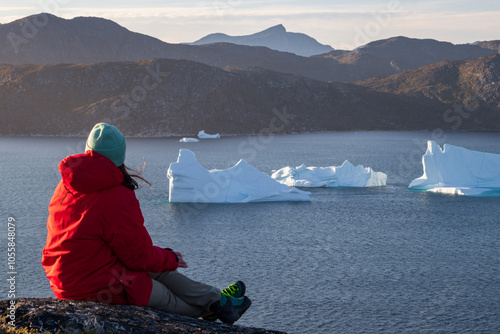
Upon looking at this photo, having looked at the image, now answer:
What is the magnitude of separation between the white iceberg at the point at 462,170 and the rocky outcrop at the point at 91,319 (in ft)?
75.5

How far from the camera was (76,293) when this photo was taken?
383 centimetres

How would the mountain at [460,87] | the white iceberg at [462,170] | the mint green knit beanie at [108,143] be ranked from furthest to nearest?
the mountain at [460,87] → the white iceberg at [462,170] → the mint green knit beanie at [108,143]

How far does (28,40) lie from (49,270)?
20244cm

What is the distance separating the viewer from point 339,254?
15117 mm

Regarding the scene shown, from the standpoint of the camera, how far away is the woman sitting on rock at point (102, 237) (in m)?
3.60

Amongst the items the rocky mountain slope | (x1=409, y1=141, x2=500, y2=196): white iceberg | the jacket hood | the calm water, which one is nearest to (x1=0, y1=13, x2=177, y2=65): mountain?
the rocky mountain slope

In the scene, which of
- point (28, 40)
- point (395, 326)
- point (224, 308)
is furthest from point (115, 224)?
point (28, 40)

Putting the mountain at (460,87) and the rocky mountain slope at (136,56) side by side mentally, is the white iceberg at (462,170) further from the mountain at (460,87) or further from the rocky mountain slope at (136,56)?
the rocky mountain slope at (136,56)

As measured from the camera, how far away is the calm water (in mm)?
10219

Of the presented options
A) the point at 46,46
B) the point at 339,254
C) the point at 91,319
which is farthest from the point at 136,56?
the point at 91,319

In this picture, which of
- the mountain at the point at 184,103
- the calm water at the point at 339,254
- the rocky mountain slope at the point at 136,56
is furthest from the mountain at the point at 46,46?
the calm water at the point at 339,254

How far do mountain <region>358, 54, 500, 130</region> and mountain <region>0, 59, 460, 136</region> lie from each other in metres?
3.69

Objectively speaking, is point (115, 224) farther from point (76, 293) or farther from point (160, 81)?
point (160, 81)

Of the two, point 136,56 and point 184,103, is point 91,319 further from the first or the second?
point 136,56
